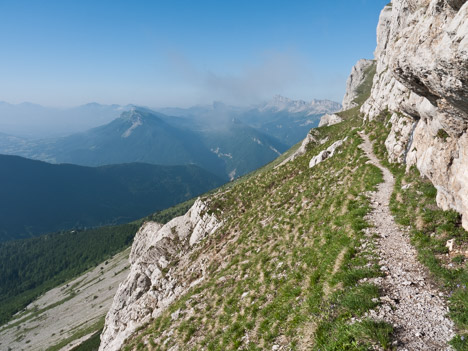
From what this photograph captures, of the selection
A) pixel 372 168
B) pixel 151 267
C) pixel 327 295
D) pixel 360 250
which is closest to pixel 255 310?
pixel 327 295

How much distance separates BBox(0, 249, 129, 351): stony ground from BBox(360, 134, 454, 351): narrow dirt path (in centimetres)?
13629

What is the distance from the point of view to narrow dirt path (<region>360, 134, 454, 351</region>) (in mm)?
8070

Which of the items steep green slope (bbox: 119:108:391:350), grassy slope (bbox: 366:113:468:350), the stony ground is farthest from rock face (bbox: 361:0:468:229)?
the stony ground

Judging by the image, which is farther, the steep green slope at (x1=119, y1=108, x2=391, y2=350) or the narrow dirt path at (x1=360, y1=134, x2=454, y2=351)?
the steep green slope at (x1=119, y1=108, x2=391, y2=350)

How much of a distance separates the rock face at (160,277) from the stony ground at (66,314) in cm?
9150

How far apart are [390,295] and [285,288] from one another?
6719mm

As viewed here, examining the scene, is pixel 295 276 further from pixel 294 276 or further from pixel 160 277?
pixel 160 277

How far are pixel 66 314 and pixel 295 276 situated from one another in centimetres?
19503

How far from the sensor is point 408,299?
996 cm

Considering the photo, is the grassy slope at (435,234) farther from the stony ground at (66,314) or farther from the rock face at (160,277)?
the stony ground at (66,314)

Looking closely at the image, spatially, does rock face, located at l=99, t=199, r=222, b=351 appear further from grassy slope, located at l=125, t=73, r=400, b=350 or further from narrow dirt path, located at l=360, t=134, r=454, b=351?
narrow dirt path, located at l=360, t=134, r=454, b=351

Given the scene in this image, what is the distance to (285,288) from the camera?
619 inches

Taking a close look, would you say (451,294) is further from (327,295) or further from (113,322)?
(113,322)

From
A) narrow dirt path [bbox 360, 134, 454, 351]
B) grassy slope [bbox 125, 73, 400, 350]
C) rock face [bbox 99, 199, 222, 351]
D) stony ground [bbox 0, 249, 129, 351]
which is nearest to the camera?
narrow dirt path [bbox 360, 134, 454, 351]
